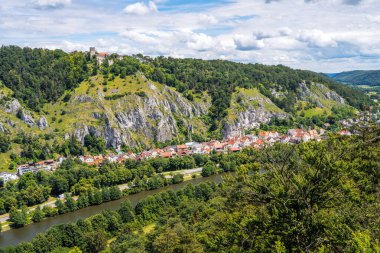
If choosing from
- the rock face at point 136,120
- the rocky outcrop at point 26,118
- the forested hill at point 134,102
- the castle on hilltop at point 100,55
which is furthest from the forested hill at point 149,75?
the rock face at point 136,120

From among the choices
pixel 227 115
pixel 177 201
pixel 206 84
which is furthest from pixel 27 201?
pixel 206 84

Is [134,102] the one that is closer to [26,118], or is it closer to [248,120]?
[26,118]

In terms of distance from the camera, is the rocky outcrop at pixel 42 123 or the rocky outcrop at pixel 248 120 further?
the rocky outcrop at pixel 248 120

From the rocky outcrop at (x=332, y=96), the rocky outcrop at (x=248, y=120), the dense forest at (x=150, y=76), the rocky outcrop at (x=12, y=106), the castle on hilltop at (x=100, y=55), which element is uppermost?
the castle on hilltop at (x=100, y=55)

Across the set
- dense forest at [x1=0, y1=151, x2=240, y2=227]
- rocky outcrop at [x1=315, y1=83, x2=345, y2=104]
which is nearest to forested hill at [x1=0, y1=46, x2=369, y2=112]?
rocky outcrop at [x1=315, y1=83, x2=345, y2=104]

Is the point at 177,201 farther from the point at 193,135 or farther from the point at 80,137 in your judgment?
the point at 193,135

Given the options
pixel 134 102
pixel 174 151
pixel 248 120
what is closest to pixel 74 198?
pixel 174 151

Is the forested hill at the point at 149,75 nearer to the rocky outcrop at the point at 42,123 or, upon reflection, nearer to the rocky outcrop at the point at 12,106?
the rocky outcrop at the point at 12,106
